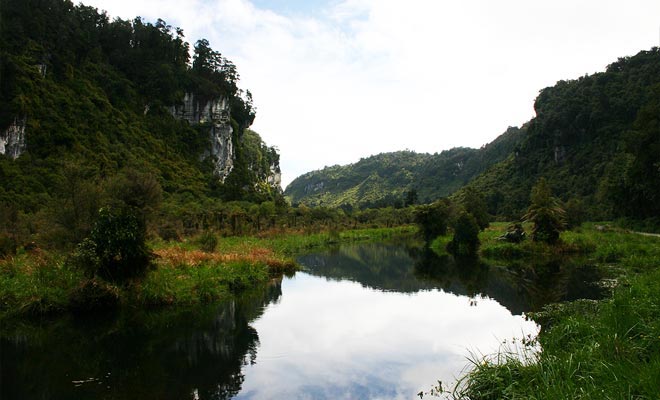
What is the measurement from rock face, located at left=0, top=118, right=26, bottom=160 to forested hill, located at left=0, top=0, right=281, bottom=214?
5.0 inches

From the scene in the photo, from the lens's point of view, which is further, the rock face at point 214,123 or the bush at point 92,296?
the rock face at point 214,123

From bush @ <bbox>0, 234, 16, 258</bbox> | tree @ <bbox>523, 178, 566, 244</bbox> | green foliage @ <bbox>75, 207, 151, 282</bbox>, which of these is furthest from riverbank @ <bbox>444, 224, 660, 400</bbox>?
bush @ <bbox>0, 234, 16, 258</bbox>

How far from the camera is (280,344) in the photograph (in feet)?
45.3

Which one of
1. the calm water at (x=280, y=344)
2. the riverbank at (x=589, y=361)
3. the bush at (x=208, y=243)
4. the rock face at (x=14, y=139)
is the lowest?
the calm water at (x=280, y=344)

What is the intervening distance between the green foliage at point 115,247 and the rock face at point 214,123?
7744 centimetres

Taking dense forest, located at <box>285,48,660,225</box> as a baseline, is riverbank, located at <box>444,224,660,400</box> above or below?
below

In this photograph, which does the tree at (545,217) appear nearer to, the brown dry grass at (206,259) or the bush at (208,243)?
the brown dry grass at (206,259)

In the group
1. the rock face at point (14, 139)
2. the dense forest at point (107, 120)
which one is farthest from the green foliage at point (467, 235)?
the rock face at point (14, 139)

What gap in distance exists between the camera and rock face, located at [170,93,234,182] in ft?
313

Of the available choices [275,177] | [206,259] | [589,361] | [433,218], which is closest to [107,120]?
[433,218]

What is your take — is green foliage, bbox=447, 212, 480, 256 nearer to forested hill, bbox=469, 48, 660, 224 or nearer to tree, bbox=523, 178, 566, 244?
tree, bbox=523, 178, 566, 244

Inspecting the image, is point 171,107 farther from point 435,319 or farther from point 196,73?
point 435,319

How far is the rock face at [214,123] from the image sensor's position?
95.5 meters

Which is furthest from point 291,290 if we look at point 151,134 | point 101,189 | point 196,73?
point 196,73
